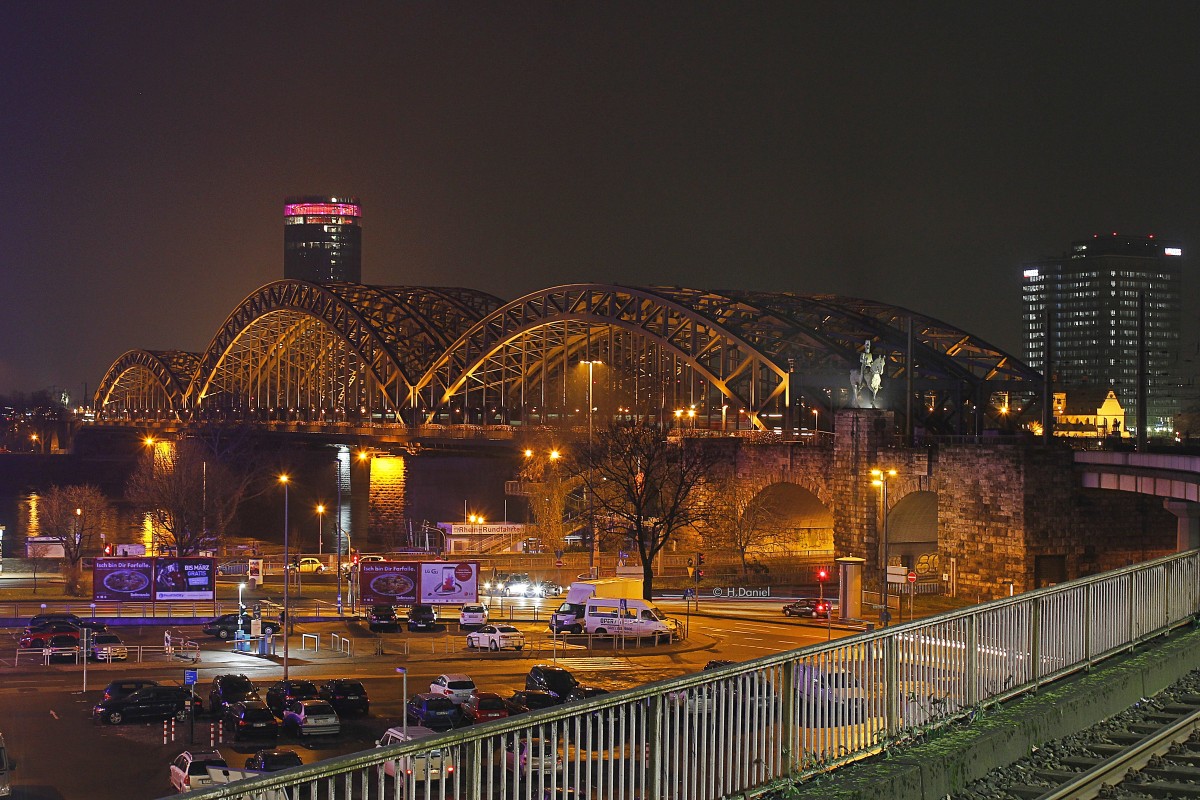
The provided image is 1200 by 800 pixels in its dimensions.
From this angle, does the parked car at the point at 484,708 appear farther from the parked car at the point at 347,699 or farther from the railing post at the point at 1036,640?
the railing post at the point at 1036,640

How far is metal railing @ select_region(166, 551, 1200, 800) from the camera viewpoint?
27.7ft

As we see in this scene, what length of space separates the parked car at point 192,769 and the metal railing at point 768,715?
1393cm

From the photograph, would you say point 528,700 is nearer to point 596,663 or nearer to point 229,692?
point 229,692

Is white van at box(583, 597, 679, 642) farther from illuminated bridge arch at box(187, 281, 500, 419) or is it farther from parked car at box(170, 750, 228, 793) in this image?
illuminated bridge arch at box(187, 281, 500, 419)

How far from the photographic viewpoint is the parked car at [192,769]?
2448 cm

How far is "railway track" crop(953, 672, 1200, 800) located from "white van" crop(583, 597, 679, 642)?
31518 mm

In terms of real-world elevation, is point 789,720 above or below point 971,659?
below

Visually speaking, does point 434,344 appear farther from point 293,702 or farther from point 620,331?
point 293,702

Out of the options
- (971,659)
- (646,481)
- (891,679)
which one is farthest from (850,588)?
(891,679)

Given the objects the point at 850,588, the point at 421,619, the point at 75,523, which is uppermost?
the point at 850,588

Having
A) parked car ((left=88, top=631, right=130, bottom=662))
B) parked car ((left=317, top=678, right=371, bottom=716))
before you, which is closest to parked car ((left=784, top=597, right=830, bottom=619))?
parked car ((left=317, top=678, right=371, bottom=716))

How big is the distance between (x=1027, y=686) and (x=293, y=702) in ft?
71.6

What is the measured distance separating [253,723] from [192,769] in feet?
18.0

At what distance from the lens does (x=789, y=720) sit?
1050 centimetres
